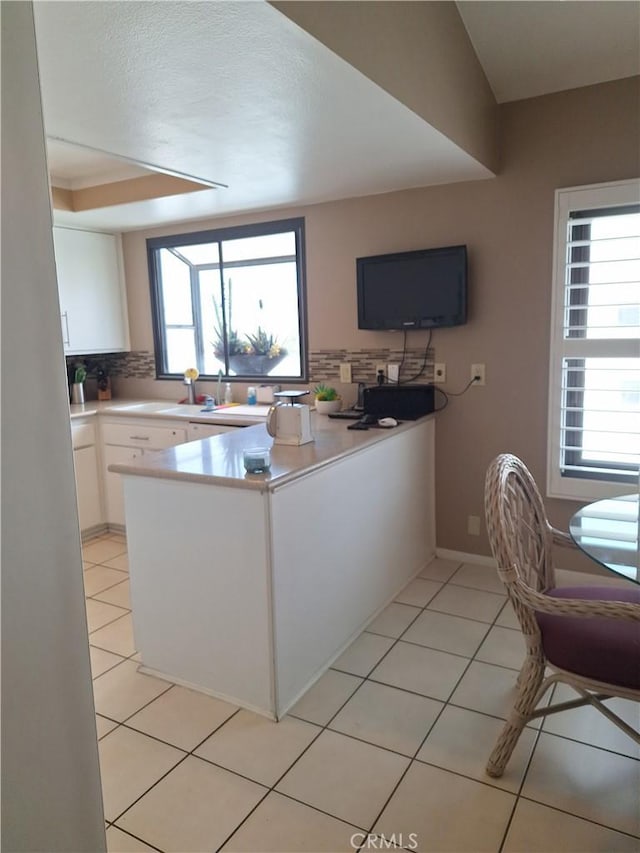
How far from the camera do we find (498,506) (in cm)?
176

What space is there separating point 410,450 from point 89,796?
2440 mm

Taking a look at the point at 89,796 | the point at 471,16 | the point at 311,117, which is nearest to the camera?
the point at 89,796

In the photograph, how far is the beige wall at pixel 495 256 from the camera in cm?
281

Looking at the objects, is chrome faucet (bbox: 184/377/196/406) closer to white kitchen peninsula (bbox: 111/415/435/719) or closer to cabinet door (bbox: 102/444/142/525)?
cabinet door (bbox: 102/444/142/525)

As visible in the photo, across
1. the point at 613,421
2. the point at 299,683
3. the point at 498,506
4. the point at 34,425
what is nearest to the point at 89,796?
the point at 34,425

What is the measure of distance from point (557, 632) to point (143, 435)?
2843mm

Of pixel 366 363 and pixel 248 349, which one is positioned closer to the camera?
pixel 366 363

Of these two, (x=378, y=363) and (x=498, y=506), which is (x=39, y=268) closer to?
(x=498, y=506)

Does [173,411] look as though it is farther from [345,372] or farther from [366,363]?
[366,363]

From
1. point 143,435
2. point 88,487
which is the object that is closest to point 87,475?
point 88,487

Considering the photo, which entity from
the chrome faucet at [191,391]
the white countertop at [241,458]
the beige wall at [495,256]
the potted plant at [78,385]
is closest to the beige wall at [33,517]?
the white countertop at [241,458]

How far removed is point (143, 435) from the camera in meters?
3.83

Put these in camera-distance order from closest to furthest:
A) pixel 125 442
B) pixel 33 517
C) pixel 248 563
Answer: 1. pixel 33 517
2. pixel 248 563
3. pixel 125 442

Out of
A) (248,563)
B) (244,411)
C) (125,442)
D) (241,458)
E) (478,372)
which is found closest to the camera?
(248,563)
